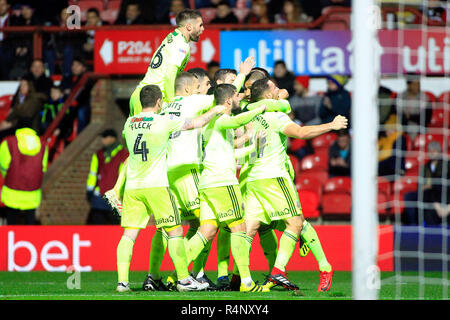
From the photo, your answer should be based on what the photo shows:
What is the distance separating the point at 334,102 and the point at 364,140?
26.7 ft

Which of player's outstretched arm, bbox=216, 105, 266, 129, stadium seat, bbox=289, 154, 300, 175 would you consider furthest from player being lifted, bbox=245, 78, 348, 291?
stadium seat, bbox=289, 154, 300, 175

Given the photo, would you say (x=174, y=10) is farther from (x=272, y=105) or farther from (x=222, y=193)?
(x=222, y=193)

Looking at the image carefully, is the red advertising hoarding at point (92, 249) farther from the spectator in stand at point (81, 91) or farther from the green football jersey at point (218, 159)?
the green football jersey at point (218, 159)

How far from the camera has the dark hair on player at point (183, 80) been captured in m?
8.70

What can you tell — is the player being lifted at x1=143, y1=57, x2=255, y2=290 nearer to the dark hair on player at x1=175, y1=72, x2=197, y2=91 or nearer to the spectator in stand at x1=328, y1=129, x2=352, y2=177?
the dark hair on player at x1=175, y1=72, x2=197, y2=91

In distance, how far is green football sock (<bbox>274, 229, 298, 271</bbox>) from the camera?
818 cm

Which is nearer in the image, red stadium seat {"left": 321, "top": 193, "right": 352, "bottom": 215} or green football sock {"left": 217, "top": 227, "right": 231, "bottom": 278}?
green football sock {"left": 217, "top": 227, "right": 231, "bottom": 278}

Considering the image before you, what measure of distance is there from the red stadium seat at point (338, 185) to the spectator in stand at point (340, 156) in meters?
0.16

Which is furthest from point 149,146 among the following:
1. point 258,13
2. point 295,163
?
point 258,13

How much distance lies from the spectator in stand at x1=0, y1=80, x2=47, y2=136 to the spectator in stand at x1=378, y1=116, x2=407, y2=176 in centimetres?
519

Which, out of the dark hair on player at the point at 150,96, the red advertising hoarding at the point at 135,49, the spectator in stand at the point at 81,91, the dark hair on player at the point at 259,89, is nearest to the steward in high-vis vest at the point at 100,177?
the red advertising hoarding at the point at 135,49

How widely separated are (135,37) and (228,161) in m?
6.10

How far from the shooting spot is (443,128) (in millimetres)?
14367

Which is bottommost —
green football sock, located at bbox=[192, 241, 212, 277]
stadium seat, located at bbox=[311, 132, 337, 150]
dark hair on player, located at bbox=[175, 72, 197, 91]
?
green football sock, located at bbox=[192, 241, 212, 277]
